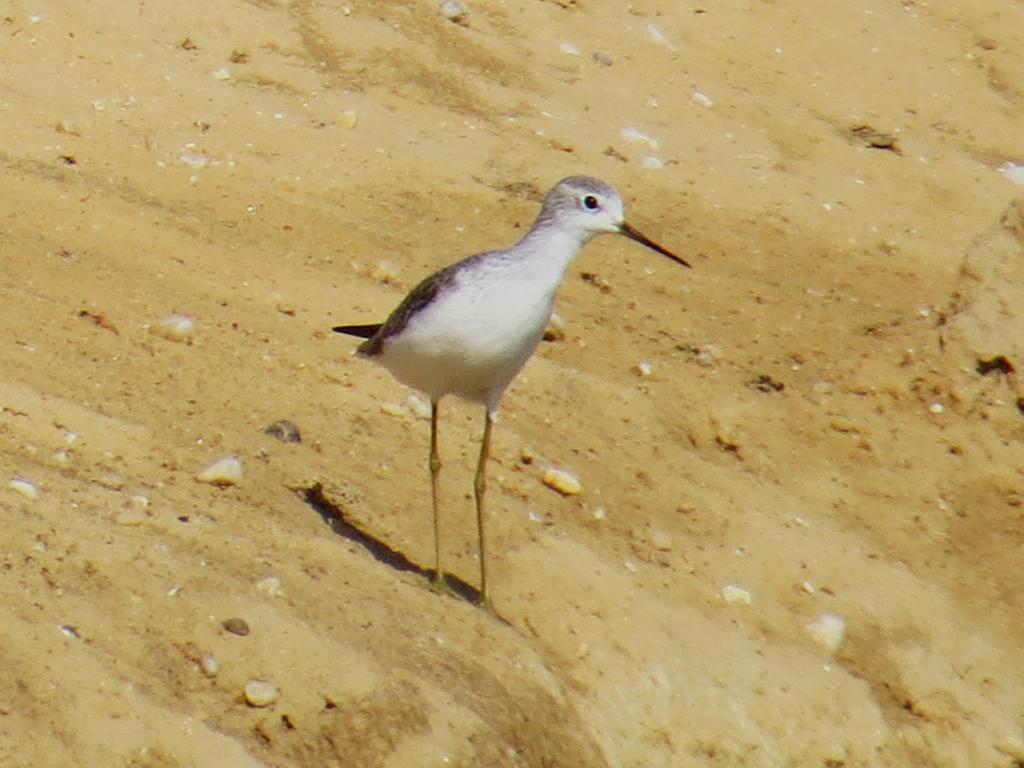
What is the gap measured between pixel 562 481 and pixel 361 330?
88 cm

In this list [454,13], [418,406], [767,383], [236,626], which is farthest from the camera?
[454,13]

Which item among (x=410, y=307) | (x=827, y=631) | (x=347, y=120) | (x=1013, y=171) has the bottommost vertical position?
(x=827, y=631)

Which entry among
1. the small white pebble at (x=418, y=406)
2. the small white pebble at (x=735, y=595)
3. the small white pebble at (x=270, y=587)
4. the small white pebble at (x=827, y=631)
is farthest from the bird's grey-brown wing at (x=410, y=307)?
the small white pebble at (x=827, y=631)

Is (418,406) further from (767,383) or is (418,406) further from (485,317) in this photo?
(767,383)

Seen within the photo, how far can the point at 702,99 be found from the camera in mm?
9797

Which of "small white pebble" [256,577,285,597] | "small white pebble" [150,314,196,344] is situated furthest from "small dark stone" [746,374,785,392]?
"small white pebble" [256,577,285,597]

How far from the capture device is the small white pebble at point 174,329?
7.10m

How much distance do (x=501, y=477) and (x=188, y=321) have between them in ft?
4.00

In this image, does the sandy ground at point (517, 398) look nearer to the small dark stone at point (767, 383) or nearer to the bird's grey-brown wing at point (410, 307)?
the small dark stone at point (767, 383)

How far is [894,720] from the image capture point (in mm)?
6961

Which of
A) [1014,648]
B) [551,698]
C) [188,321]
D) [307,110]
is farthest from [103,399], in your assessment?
[1014,648]

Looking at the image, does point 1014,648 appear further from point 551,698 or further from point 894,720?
point 551,698

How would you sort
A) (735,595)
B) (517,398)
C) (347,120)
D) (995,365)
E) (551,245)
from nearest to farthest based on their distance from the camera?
(551,245) < (735,595) < (517,398) < (995,365) < (347,120)

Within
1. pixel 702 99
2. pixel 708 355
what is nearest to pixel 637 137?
pixel 702 99
